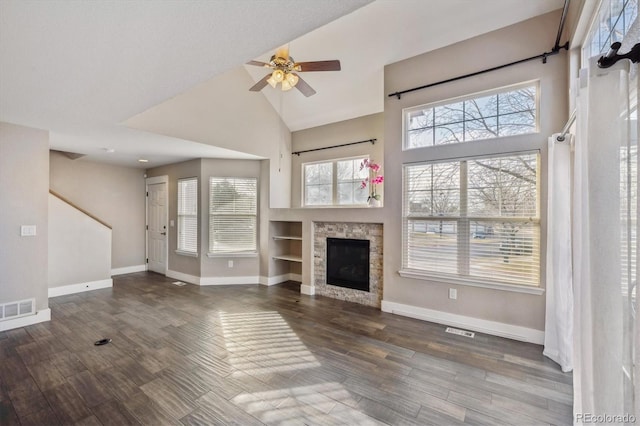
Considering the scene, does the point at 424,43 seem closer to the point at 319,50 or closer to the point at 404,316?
the point at 319,50

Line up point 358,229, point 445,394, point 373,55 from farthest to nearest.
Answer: point 358,229 → point 373,55 → point 445,394

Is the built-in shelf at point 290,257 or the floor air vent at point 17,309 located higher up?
the built-in shelf at point 290,257

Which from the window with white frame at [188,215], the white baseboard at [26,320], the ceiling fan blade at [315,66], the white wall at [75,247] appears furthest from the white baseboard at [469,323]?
the white wall at [75,247]

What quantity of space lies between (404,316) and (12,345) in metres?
→ 4.69

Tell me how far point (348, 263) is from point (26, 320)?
447 cm

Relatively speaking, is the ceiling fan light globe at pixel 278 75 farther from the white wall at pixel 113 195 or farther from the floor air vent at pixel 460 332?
the white wall at pixel 113 195

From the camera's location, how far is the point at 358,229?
14.9 ft

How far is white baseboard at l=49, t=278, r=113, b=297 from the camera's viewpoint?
4.78 m

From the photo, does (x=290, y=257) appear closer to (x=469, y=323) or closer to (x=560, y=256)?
(x=469, y=323)

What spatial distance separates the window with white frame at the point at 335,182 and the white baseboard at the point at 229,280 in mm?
1947

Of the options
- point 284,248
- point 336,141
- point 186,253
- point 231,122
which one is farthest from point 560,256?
point 186,253

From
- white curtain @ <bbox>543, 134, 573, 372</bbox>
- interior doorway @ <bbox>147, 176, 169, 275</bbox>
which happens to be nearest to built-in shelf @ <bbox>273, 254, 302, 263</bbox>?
interior doorway @ <bbox>147, 176, 169, 275</bbox>

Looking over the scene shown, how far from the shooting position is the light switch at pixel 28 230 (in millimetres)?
3521

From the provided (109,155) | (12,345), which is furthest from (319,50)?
(12,345)
